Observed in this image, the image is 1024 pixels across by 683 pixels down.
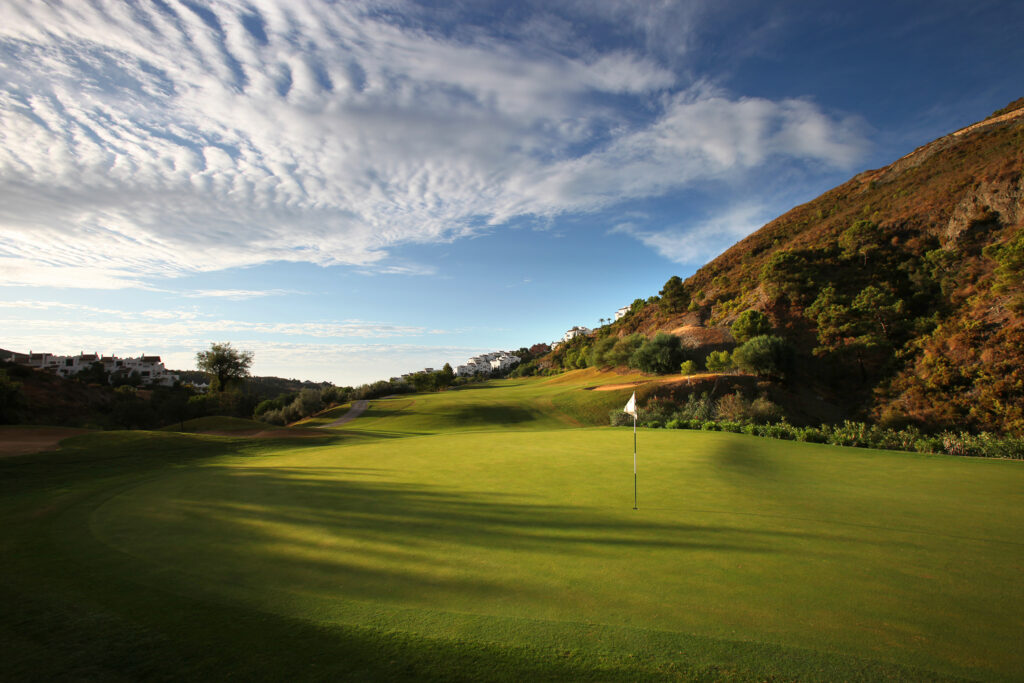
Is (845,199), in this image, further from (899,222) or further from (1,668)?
(1,668)

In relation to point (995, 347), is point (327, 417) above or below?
below

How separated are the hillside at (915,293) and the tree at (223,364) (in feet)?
192

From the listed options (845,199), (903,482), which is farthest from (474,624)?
(845,199)

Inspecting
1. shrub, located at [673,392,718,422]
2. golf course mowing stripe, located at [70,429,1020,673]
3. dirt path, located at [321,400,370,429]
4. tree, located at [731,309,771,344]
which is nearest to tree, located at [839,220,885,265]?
tree, located at [731,309,771,344]

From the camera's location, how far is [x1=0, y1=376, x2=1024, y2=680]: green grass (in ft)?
10.5

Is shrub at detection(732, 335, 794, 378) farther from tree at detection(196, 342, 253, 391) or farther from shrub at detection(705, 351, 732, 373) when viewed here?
tree at detection(196, 342, 253, 391)

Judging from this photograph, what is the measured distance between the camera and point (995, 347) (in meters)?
30.7

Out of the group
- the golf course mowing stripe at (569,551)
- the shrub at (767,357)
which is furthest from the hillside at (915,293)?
the golf course mowing stripe at (569,551)

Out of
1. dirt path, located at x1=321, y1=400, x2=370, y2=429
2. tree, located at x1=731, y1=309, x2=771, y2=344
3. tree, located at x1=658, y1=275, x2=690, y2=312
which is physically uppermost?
tree, located at x1=658, y1=275, x2=690, y2=312

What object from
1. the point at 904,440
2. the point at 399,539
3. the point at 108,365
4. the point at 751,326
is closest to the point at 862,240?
the point at 751,326

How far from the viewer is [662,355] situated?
153 ft

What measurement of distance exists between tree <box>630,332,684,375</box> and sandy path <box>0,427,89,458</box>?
45.5 metres

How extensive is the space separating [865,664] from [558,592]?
7.99 ft

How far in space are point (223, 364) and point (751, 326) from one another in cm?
6408
